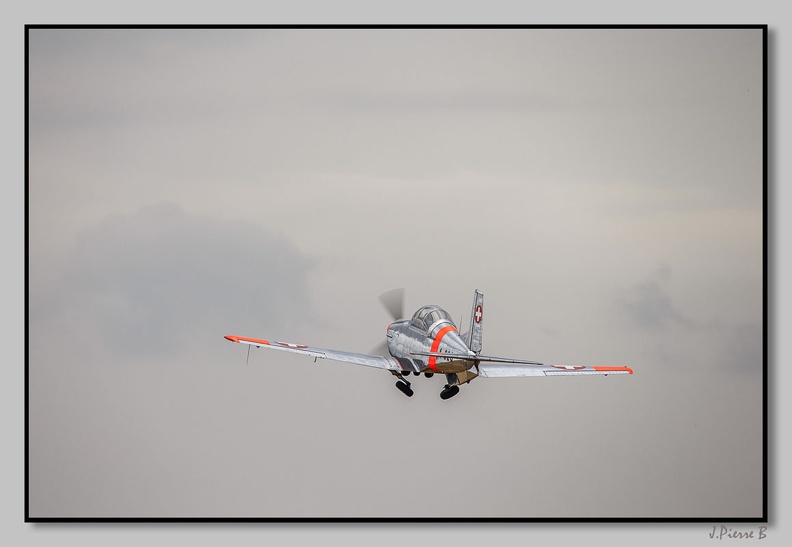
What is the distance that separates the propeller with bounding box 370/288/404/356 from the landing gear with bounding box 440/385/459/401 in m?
2.01

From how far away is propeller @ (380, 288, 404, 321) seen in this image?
115 feet

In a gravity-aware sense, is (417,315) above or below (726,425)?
above

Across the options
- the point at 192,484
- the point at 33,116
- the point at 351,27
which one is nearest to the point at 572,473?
the point at 192,484

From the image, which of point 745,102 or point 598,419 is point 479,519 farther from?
point 745,102

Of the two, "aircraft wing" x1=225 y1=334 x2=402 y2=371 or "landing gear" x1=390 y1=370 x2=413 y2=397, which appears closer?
"aircraft wing" x1=225 y1=334 x2=402 y2=371

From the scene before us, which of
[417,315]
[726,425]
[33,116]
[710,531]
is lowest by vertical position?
[710,531]

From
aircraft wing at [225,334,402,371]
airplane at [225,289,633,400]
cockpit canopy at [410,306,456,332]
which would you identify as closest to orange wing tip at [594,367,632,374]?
airplane at [225,289,633,400]

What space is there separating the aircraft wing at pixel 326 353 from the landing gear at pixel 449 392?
119 cm

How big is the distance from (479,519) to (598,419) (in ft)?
11.8

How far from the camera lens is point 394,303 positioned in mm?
35406

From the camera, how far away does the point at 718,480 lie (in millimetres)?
35375

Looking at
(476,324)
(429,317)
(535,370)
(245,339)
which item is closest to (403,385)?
(429,317)

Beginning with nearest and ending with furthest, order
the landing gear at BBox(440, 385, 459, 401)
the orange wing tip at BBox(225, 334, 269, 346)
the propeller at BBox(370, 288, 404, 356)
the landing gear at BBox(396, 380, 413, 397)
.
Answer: the landing gear at BBox(440, 385, 459, 401) < the orange wing tip at BBox(225, 334, 269, 346) < the landing gear at BBox(396, 380, 413, 397) < the propeller at BBox(370, 288, 404, 356)

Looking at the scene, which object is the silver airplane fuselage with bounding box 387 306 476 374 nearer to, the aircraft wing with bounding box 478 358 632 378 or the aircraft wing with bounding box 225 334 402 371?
the aircraft wing with bounding box 225 334 402 371
